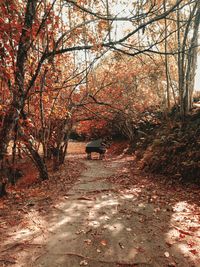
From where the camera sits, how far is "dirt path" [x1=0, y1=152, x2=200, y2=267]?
3.71m

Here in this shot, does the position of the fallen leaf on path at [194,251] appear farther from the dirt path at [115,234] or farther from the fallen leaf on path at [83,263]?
the fallen leaf on path at [83,263]

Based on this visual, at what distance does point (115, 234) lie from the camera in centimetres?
458

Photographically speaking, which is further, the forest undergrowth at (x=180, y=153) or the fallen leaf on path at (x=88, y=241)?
the forest undergrowth at (x=180, y=153)

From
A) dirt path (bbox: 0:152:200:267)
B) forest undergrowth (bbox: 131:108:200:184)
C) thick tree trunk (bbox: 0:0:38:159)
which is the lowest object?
dirt path (bbox: 0:152:200:267)

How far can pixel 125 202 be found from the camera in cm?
663

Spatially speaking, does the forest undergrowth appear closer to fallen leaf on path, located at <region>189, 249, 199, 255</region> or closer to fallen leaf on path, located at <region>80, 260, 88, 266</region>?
fallen leaf on path, located at <region>189, 249, 199, 255</region>

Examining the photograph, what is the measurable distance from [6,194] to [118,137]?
19.5 meters

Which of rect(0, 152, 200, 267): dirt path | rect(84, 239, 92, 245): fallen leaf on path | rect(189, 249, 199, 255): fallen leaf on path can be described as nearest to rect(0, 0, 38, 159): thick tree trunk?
rect(0, 152, 200, 267): dirt path

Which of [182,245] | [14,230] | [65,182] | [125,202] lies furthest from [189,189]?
[14,230]

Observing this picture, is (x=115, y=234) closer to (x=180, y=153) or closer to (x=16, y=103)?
(x=16, y=103)

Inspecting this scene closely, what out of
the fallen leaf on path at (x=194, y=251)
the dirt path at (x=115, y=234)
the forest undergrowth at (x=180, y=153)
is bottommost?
the fallen leaf on path at (x=194, y=251)

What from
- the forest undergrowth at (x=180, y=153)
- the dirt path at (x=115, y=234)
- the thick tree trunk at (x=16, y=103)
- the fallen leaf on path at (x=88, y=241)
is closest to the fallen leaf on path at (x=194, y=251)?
the dirt path at (x=115, y=234)

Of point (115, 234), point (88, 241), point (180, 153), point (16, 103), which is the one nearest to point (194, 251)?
point (115, 234)

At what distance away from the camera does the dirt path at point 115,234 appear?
371 centimetres
